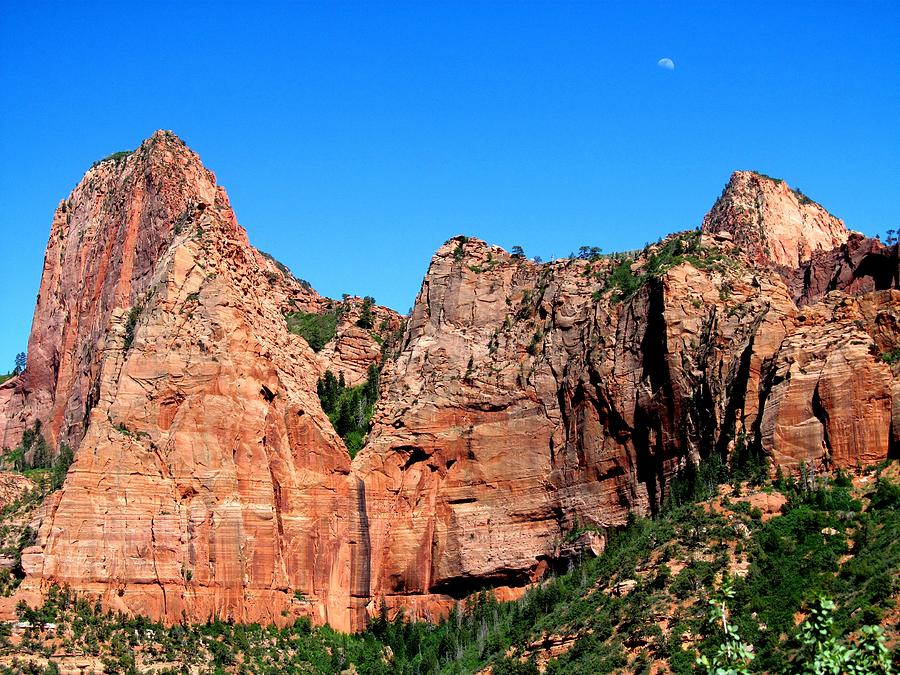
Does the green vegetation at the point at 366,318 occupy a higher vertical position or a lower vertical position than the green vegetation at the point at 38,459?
higher

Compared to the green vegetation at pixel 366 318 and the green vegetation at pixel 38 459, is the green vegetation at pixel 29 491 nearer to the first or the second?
the green vegetation at pixel 38 459

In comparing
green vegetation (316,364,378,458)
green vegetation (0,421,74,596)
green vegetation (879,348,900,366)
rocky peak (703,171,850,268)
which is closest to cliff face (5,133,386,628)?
green vegetation (0,421,74,596)

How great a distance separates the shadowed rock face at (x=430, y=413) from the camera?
92688 mm

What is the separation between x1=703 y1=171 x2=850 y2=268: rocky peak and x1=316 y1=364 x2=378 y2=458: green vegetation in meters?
40.0

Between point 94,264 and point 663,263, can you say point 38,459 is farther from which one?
point 663,263

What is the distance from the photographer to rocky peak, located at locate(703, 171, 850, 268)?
144m

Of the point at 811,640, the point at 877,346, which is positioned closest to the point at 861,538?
the point at 877,346

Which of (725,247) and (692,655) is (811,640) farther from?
(725,247)

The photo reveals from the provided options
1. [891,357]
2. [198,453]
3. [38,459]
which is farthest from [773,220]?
[38,459]

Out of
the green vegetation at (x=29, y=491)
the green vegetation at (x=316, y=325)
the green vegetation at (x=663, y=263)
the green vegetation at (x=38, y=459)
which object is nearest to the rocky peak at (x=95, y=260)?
the green vegetation at (x=38, y=459)

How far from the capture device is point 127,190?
124875 millimetres

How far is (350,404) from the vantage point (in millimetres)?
120750

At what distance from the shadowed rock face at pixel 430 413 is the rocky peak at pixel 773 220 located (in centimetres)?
2269

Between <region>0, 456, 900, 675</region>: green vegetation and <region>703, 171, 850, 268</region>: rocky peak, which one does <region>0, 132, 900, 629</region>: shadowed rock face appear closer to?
<region>0, 456, 900, 675</region>: green vegetation
